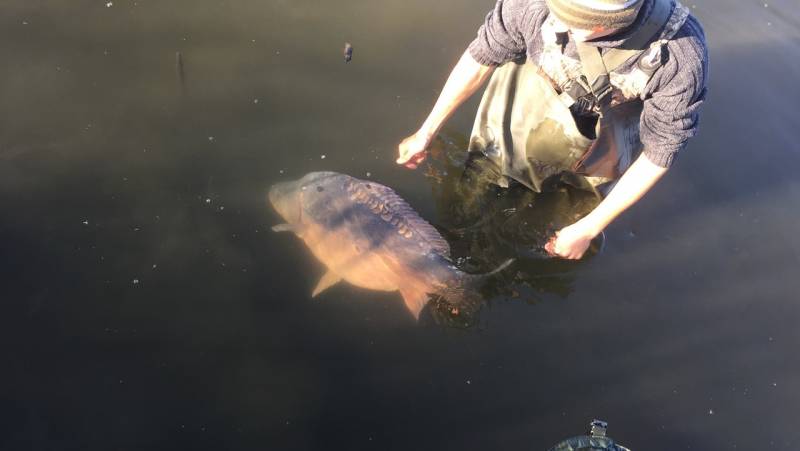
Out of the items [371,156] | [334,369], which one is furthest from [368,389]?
[371,156]

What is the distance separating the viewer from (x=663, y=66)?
9.23 ft

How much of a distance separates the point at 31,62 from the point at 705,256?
4.88 metres

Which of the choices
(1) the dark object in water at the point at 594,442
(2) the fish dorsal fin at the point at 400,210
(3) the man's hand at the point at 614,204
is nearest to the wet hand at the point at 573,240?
(3) the man's hand at the point at 614,204

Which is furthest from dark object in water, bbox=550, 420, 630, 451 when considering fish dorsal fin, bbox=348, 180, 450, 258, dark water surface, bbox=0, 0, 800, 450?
fish dorsal fin, bbox=348, 180, 450, 258

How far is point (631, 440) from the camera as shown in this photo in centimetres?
330

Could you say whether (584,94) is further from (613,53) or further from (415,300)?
(415,300)

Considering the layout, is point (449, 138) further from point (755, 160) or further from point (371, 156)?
point (755, 160)

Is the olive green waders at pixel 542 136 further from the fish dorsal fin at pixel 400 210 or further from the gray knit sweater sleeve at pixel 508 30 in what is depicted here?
the fish dorsal fin at pixel 400 210

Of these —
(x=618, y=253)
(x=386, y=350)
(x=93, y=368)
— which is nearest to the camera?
(x=93, y=368)

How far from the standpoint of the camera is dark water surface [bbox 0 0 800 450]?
3.14 m

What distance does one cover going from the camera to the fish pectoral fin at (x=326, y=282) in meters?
3.58

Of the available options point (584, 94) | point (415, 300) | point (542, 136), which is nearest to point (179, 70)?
point (415, 300)

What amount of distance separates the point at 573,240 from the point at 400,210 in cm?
107

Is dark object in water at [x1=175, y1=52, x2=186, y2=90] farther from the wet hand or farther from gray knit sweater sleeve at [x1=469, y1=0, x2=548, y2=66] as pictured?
the wet hand
